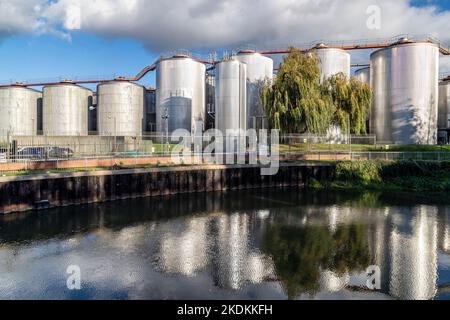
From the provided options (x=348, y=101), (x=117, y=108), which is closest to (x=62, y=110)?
(x=117, y=108)

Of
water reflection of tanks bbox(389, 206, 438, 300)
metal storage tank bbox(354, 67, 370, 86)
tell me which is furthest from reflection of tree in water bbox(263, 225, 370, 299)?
metal storage tank bbox(354, 67, 370, 86)

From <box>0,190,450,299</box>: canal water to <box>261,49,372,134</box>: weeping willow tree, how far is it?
14475 mm

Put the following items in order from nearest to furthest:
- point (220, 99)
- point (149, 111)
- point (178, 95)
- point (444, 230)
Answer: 1. point (444, 230)
2. point (220, 99)
3. point (178, 95)
4. point (149, 111)

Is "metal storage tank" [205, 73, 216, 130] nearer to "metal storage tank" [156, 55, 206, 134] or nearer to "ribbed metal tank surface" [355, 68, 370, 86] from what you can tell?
"metal storage tank" [156, 55, 206, 134]

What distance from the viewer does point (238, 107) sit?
156 ft

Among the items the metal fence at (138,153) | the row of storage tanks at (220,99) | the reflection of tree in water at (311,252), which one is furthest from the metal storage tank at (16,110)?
the reflection of tree in water at (311,252)

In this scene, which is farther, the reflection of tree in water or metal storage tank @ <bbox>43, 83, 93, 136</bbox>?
metal storage tank @ <bbox>43, 83, 93, 136</bbox>

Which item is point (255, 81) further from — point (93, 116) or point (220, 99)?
point (93, 116)

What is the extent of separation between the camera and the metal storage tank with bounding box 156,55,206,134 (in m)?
51.0

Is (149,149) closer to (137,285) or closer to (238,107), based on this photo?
(238,107)

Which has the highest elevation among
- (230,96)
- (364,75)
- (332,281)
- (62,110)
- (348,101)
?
(364,75)

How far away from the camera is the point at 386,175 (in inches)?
1329

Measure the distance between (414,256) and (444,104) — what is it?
160 ft
